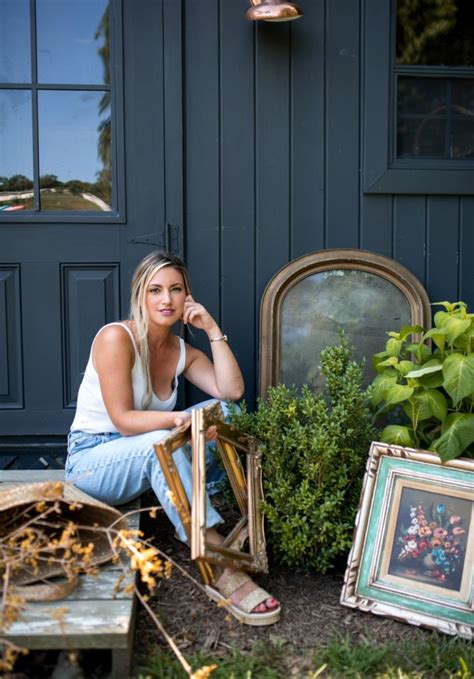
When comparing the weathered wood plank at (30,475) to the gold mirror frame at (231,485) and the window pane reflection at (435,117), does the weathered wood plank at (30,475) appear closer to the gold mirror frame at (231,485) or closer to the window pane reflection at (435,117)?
the gold mirror frame at (231,485)

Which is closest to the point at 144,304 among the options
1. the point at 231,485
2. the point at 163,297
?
the point at 163,297

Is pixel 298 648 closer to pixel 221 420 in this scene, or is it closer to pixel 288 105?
pixel 221 420

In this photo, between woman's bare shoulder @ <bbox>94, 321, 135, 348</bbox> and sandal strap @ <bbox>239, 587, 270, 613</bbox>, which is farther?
woman's bare shoulder @ <bbox>94, 321, 135, 348</bbox>

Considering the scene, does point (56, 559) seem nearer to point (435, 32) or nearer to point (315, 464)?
point (315, 464)

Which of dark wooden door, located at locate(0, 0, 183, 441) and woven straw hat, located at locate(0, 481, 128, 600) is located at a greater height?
dark wooden door, located at locate(0, 0, 183, 441)

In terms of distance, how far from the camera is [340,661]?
2.34m

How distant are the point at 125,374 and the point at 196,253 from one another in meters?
1.05

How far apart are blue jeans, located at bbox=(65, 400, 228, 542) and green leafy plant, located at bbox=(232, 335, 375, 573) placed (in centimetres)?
27

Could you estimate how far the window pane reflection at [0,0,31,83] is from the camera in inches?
142

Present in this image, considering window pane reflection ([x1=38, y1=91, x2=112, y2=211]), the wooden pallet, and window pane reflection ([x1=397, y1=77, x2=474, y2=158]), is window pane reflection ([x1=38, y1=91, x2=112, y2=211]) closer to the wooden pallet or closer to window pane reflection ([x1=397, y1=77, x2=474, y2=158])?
window pane reflection ([x1=397, y1=77, x2=474, y2=158])

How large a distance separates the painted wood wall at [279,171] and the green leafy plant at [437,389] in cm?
103

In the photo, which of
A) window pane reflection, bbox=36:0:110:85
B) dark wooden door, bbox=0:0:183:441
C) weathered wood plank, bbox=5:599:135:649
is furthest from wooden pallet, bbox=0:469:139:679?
window pane reflection, bbox=36:0:110:85

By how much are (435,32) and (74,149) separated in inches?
73.3

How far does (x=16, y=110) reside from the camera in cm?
367
